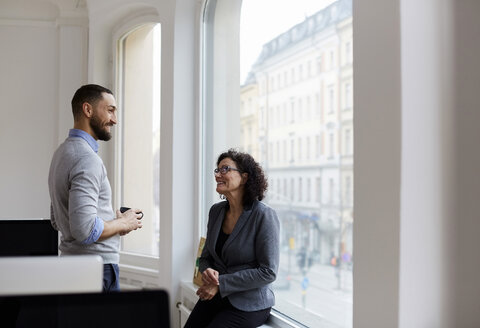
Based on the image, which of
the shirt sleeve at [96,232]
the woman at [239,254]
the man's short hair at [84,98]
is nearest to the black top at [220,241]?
the woman at [239,254]

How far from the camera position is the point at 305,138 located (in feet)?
11.2

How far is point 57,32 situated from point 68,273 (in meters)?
5.66

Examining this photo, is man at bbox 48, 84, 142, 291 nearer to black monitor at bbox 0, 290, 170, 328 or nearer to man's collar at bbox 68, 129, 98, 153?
man's collar at bbox 68, 129, 98, 153

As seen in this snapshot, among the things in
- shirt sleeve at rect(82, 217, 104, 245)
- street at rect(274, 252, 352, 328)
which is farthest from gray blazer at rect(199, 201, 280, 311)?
shirt sleeve at rect(82, 217, 104, 245)

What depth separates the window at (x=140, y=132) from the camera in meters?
5.76

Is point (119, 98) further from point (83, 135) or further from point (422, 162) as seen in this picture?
point (422, 162)

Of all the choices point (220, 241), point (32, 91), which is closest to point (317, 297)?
point (220, 241)

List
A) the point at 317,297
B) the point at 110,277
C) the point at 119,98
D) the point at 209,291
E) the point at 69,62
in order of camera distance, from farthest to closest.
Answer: the point at 69,62
the point at 119,98
the point at 209,291
the point at 317,297
the point at 110,277

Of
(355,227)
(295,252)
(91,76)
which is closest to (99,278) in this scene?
(355,227)

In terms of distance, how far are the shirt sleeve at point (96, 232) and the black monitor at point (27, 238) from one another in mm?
667

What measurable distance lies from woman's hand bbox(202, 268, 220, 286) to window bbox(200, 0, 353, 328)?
0.45m

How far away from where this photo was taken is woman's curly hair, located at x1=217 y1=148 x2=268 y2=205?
357 centimetres

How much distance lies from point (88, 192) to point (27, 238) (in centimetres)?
82

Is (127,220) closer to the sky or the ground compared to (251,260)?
closer to the sky
